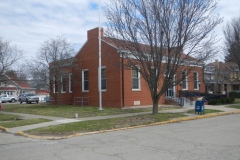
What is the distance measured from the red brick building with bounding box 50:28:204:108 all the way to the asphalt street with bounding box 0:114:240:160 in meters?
12.6

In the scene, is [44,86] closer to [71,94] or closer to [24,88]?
[71,94]

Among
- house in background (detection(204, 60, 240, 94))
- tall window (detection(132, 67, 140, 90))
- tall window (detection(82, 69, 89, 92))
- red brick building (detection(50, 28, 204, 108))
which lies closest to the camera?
red brick building (detection(50, 28, 204, 108))

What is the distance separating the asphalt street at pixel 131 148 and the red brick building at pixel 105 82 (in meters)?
12.6

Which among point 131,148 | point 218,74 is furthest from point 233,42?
point 131,148

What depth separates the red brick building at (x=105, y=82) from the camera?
82.0 feet

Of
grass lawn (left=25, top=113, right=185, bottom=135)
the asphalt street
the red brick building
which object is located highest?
the red brick building

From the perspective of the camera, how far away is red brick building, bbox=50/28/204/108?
82.0ft

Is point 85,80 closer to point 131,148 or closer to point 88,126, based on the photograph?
point 88,126

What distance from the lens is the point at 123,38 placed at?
17.8 m

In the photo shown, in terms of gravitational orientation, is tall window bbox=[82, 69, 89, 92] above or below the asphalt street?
above

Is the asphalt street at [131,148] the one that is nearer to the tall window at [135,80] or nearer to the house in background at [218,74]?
the tall window at [135,80]

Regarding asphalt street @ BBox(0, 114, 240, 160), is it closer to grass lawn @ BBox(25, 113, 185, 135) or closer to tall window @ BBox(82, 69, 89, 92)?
grass lawn @ BBox(25, 113, 185, 135)

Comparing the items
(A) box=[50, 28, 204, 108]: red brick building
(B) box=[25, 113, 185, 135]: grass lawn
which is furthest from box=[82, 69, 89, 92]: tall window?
(B) box=[25, 113, 185, 135]: grass lawn

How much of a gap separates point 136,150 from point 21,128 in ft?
26.1
